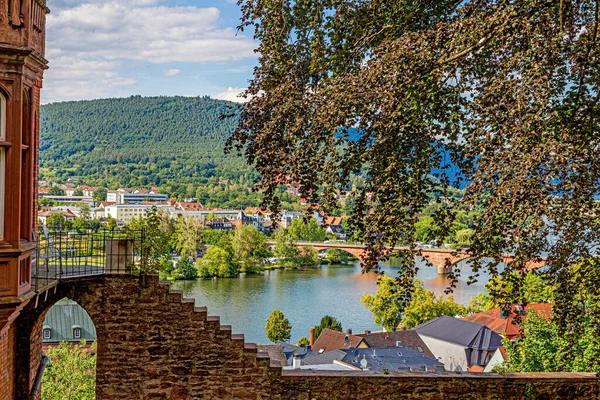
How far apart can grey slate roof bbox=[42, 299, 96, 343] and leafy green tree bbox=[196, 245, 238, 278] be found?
1571cm

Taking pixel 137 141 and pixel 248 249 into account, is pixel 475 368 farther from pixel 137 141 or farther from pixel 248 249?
pixel 137 141

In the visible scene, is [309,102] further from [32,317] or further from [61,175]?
[61,175]

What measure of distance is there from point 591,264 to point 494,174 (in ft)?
3.92

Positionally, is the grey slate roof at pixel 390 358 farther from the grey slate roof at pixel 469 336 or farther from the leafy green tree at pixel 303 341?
the leafy green tree at pixel 303 341

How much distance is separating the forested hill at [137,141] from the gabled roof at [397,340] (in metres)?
83.8

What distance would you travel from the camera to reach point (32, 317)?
18.4ft

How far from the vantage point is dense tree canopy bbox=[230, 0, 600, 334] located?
3.00 m

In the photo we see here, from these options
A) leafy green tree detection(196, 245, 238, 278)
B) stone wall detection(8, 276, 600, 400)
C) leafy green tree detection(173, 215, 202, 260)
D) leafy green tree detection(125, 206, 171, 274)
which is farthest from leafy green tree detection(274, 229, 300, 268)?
stone wall detection(8, 276, 600, 400)

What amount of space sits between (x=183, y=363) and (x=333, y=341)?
18.3m

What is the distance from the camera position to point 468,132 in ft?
11.2

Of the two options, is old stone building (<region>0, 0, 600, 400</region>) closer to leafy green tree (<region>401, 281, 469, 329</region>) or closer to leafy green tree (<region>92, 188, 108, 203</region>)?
leafy green tree (<region>401, 281, 469, 329</region>)

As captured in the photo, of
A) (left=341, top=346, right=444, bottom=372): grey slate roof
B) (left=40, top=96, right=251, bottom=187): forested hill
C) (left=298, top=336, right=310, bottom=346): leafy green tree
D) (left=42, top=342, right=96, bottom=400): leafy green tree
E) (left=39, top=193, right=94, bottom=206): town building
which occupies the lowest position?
(left=298, top=336, right=310, bottom=346): leafy green tree

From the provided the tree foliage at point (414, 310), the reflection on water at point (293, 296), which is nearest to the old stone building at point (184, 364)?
the reflection on water at point (293, 296)

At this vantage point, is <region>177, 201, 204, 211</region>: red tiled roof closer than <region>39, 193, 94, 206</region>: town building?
Yes
